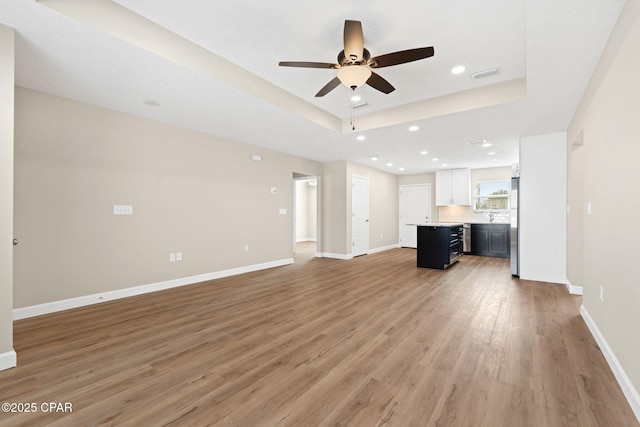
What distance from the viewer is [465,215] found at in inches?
359

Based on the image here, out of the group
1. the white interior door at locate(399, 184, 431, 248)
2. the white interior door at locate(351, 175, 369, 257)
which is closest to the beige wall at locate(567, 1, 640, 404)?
the white interior door at locate(351, 175, 369, 257)

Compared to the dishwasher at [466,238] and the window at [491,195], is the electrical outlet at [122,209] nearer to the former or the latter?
the dishwasher at [466,238]

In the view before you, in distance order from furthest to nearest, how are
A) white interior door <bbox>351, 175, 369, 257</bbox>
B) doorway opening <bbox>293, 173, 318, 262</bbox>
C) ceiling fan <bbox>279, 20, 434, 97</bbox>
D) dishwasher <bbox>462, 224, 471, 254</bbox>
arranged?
1. doorway opening <bbox>293, 173, 318, 262</bbox>
2. dishwasher <bbox>462, 224, 471, 254</bbox>
3. white interior door <bbox>351, 175, 369, 257</bbox>
4. ceiling fan <bbox>279, 20, 434, 97</bbox>

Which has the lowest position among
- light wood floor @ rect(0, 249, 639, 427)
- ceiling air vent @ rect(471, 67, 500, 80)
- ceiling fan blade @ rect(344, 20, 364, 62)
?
light wood floor @ rect(0, 249, 639, 427)

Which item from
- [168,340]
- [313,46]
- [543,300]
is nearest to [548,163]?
[543,300]

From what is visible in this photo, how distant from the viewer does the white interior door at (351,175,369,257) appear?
7684mm

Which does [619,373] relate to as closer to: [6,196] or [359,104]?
[359,104]

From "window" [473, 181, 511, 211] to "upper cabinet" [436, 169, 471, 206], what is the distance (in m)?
0.41

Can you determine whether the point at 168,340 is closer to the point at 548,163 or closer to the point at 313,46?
the point at 313,46

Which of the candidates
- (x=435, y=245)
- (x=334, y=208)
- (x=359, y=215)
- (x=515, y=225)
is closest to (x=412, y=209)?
(x=359, y=215)

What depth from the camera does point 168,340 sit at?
104 inches

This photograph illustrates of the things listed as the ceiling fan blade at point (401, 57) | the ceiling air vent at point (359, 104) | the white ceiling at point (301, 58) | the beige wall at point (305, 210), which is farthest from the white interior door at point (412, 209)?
the ceiling fan blade at point (401, 57)

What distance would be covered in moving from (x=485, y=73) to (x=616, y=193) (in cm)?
198

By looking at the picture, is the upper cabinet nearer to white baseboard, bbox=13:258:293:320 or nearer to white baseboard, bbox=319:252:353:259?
white baseboard, bbox=319:252:353:259
